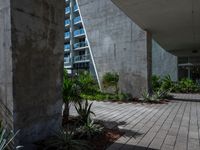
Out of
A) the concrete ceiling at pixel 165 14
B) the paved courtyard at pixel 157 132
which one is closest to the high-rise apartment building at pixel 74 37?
the concrete ceiling at pixel 165 14

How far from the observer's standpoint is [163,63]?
18.8 m

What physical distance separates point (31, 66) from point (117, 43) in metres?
8.57

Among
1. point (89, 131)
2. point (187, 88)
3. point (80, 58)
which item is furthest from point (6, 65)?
point (80, 58)

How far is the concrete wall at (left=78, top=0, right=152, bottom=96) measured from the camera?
10.4m

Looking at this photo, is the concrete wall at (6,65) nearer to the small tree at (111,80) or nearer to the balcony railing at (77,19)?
the small tree at (111,80)

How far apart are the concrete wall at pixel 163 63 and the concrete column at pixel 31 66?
1606cm

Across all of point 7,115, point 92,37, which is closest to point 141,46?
point 92,37

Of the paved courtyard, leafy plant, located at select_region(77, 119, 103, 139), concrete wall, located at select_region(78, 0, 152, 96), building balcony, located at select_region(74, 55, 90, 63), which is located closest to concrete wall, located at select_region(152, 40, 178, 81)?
concrete wall, located at select_region(78, 0, 152, 96)

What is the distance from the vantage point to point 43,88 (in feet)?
11.3

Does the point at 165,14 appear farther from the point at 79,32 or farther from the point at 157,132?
the point at 79,32

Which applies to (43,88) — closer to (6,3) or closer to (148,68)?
(6,3)

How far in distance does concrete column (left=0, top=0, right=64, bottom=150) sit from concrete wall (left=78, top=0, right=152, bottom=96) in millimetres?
7110

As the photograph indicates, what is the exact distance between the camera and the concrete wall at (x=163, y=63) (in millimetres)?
18641

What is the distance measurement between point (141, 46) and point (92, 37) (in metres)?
4.00
